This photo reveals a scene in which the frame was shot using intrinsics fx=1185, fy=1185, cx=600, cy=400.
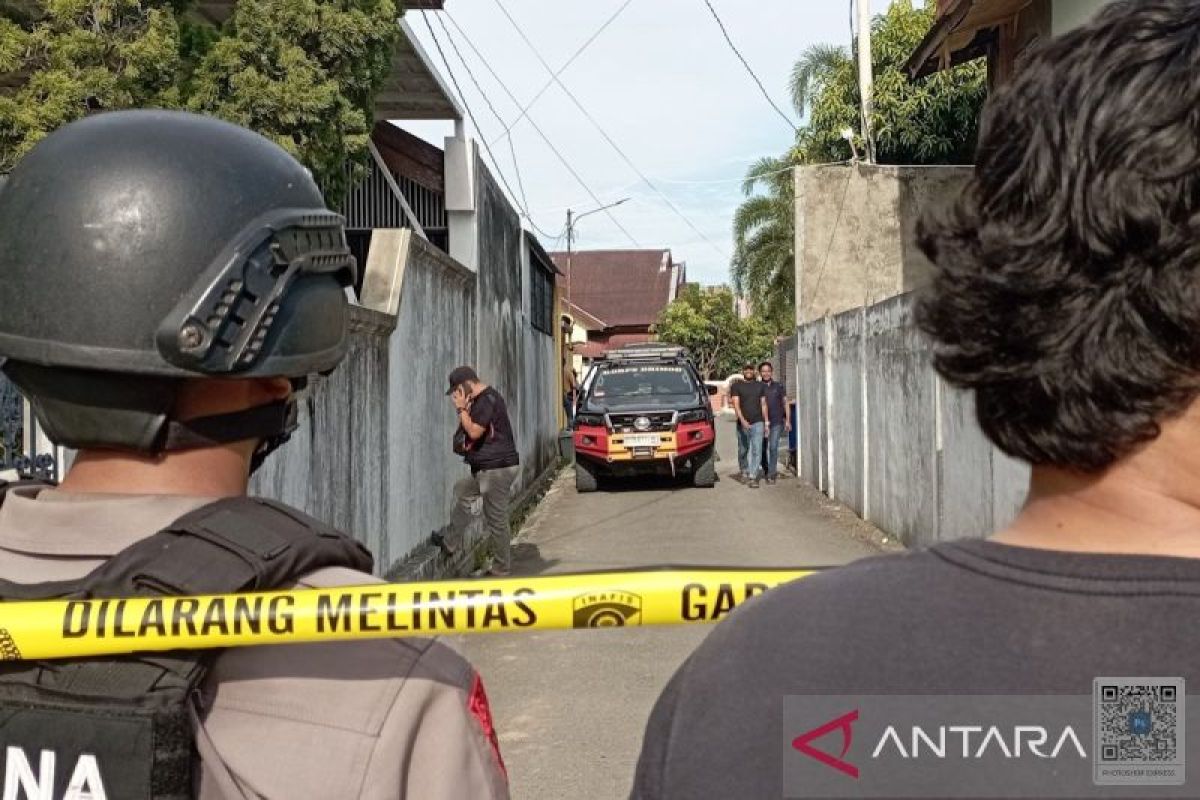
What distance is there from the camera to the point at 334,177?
966 cm

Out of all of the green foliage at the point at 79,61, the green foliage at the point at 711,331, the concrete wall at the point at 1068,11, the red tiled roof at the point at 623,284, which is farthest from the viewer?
the red tiled roof at the point at 623,284

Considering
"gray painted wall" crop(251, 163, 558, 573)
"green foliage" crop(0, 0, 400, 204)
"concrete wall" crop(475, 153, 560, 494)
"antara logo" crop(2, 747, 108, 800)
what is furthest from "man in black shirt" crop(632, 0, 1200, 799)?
"concrete wall" crop(475, 153, 560, 494)

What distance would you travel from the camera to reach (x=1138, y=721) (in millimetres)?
990

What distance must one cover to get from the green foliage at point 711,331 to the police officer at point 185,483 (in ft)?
150

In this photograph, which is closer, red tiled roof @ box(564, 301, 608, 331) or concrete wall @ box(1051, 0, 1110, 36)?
concrete wall @ box(1051, 0, 1110, 36)

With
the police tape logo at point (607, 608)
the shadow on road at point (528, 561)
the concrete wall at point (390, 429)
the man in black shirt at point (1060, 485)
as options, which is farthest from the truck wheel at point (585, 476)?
the man in black shirt at point (1060, 485)

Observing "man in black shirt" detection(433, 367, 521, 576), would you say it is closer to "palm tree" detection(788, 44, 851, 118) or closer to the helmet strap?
the helmet strap

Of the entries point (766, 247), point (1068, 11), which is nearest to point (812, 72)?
point (766, 247)

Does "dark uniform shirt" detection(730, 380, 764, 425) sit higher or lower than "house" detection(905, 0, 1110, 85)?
lower

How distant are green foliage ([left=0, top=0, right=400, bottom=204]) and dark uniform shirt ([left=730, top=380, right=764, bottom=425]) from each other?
7.78 meters

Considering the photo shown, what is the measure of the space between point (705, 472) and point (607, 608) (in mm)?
15200

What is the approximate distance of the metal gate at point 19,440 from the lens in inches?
146

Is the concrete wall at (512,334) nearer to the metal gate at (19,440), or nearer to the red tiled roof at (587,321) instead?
the metal gate at (19,440)

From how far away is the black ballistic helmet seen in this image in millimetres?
1463
